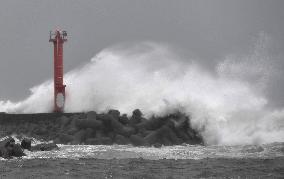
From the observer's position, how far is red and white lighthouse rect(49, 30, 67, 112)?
25891 millimetres

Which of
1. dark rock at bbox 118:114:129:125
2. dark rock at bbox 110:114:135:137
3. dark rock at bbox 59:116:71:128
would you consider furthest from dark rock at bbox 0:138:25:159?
dark rock at bbox 59:116:71:128

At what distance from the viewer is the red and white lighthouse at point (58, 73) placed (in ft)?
84.9

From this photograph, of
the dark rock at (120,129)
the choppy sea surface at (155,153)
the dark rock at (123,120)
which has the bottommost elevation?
the choppy sea surface at (155,153)

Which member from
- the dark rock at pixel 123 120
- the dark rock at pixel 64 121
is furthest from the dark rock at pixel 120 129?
the dark rock at pixel 64 121

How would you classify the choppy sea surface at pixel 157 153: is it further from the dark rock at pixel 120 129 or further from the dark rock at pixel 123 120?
the dark rock at pixel 123 120

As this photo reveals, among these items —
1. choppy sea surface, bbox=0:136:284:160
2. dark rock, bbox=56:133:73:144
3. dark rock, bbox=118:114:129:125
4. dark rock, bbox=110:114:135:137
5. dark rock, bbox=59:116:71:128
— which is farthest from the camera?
dark rock, bbox=59:116:71:128

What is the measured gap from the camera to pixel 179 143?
64.5ft

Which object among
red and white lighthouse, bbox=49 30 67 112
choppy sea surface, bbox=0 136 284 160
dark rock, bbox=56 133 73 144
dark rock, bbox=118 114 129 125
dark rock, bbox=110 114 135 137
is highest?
red and white lighthouse, bbox=49 30 67 112

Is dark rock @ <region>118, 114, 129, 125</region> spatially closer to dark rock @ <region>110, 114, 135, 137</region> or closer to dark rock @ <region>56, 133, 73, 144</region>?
dark rock @ <region>110, 114, 135, 137</region>

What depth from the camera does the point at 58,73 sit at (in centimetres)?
2598

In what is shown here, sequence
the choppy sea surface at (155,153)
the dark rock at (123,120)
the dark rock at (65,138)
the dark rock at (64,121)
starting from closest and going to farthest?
the choppy sea surface at (155,153) → the dark rock at (65,138) → the dark rock at (123,120) → the dark rock at (64,121)

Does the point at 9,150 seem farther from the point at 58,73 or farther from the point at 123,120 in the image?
the point at 58,73

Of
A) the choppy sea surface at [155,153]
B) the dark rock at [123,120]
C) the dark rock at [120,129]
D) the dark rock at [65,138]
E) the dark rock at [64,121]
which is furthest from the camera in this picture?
the dark rock at [64,121]

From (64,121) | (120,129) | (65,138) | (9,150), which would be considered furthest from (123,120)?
(9,150)
